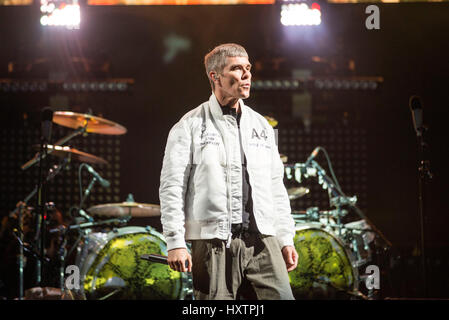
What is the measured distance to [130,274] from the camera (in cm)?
477

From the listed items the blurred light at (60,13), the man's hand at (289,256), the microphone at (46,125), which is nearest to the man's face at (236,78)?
the man's hand at (289,256)

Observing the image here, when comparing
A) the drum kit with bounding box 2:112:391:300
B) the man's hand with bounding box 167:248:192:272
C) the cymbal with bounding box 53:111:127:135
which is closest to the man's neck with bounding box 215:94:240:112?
the man's hand with bounding box 167:248:192:272

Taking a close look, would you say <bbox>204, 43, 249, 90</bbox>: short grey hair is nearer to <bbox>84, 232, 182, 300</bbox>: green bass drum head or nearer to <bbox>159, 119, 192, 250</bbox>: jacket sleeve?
<bbox>159, 119, 192, 250</bbox>: jacket sleeve

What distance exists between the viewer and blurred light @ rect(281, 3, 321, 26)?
18.7ft

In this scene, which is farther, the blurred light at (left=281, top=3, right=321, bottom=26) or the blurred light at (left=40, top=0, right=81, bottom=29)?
the blurred light at (left=281, top=3, right=321, bottom=26)

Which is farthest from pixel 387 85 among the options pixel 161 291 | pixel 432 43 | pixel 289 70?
pixel 161 291

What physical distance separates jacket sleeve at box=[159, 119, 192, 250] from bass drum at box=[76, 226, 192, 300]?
7.60ft

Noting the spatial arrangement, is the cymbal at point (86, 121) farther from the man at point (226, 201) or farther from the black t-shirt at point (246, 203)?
the black t-shirt at point (246, 203)

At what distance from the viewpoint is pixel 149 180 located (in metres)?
6.68

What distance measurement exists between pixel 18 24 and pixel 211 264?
5.22 metres

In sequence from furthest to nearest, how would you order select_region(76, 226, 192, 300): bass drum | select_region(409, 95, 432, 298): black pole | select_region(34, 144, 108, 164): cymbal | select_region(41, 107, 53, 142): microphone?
select_region(34, 144, 108, 164): cymbal, select_region(76, 226, 192, 300): bass drum, select_region(41, 107, 53, 142): microphone, select_region(409, 95, 432, 298): black pole

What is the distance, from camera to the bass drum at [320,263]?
491 centimetres

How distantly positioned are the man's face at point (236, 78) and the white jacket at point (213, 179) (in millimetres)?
113

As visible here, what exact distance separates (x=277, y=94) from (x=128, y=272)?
307cm
